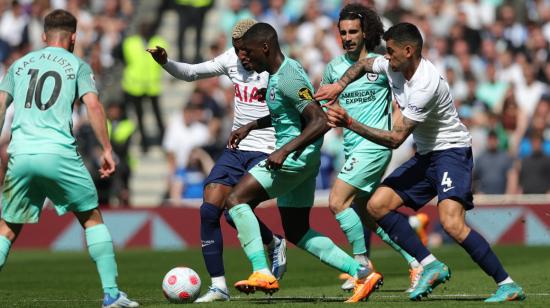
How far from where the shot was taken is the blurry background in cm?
2167

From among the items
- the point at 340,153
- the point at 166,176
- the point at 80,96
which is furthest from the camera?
the point at 166,176

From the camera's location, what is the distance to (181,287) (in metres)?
11.0

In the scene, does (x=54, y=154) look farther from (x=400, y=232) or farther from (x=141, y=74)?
(x=141, y=74)

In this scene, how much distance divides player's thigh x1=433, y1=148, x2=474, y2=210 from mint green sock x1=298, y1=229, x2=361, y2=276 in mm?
1019

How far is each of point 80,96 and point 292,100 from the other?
1846 millimetres

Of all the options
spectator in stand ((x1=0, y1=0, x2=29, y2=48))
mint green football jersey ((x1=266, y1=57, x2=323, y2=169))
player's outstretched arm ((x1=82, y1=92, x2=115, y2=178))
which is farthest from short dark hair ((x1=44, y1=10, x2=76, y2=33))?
spectator in stand ((x1=0, y1=0, x2=29, y2=48))

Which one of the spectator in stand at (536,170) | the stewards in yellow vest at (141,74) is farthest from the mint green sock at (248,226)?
the stewards in yellow vest at (141,74)

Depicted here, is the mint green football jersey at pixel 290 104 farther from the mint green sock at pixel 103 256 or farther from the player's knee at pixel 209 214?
the mint green sock at pixel 103 256

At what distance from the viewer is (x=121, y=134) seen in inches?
933

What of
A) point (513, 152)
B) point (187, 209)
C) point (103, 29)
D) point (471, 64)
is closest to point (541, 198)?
point (513, 152)

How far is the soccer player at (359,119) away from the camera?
12.0 m

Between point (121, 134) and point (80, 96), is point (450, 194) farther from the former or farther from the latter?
point (121, 134)

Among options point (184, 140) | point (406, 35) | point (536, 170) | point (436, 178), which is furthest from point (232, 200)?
point (184, 140)

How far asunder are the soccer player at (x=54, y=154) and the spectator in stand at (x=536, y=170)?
1262 centimetres
